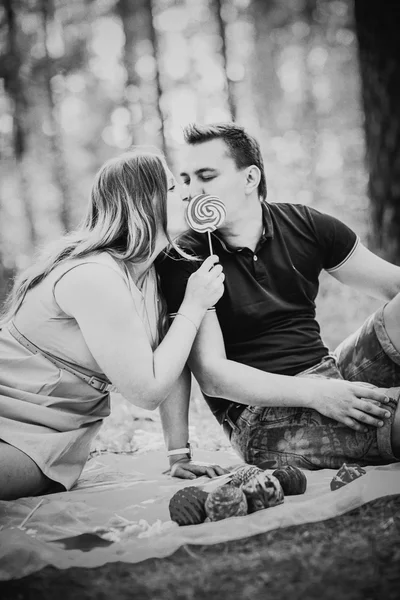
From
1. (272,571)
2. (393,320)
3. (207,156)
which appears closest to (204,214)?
(207,156)

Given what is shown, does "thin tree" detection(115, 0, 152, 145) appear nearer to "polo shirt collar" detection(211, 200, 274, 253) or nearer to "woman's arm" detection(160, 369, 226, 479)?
"polo shirt collar" detection(211, 200, 274, 253)

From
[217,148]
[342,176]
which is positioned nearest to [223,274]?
[217,148]

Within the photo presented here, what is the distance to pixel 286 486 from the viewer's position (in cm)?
206

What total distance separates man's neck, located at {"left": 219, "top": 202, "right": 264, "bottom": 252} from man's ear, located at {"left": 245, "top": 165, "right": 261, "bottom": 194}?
4.3 inches

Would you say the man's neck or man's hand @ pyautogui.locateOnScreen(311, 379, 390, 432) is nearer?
man's hand @ pyautogui.locateOnScreen(311, 379, 390, 432)

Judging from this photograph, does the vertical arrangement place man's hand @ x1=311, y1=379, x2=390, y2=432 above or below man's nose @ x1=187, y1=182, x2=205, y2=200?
below

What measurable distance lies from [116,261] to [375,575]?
150cm

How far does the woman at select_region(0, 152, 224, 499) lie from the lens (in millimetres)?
2178

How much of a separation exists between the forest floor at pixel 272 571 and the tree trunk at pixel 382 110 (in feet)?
10.3

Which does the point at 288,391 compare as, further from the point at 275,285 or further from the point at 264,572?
the point at 264,572

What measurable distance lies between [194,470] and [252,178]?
1.44m

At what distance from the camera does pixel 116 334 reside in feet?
7.10

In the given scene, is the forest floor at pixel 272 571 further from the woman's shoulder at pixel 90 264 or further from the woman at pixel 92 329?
the woman's shoulder at pixel 90 264

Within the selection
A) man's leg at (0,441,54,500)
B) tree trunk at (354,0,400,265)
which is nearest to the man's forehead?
man's leg at (0,441,54,500)
